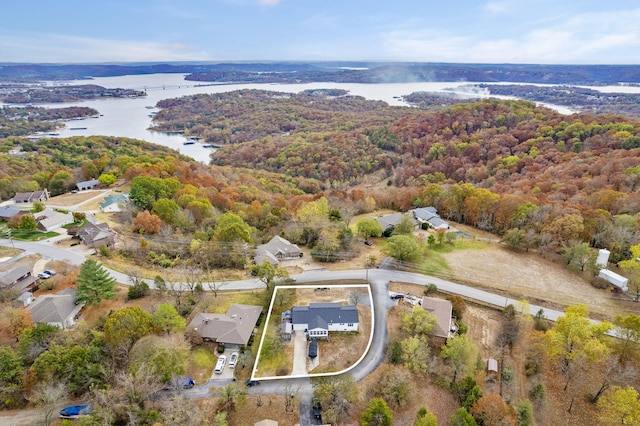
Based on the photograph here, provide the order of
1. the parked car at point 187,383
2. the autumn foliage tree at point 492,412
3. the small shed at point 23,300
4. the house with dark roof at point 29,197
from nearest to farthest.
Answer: the autumn foliage tree at point 492,412 → the parked car at point 187,383 → the small shed at point 23,300 → the house with dark roof at point 29,197

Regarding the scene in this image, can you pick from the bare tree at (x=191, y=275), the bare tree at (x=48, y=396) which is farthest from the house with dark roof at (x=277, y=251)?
the bare tree at (x=48, y=396)

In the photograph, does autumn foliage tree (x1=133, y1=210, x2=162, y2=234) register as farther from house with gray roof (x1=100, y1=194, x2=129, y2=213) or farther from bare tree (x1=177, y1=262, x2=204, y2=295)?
bare tree (x1=177, y1=262, x2=204, y2=295)

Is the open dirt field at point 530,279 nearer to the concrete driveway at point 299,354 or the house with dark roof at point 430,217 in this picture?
the house with dark roof at point 430,217

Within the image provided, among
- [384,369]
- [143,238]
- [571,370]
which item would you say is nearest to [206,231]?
[143,238]

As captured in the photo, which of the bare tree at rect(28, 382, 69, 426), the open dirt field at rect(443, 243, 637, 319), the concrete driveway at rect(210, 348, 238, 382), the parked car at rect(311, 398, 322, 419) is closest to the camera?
the bare tree at rect(28, 382, 69, 426)

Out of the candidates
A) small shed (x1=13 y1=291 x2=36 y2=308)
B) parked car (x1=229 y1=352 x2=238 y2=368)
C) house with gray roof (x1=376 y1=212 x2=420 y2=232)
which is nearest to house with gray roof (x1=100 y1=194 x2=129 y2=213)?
small shed (x1=13 y1=291 x2=36 y2=308)
